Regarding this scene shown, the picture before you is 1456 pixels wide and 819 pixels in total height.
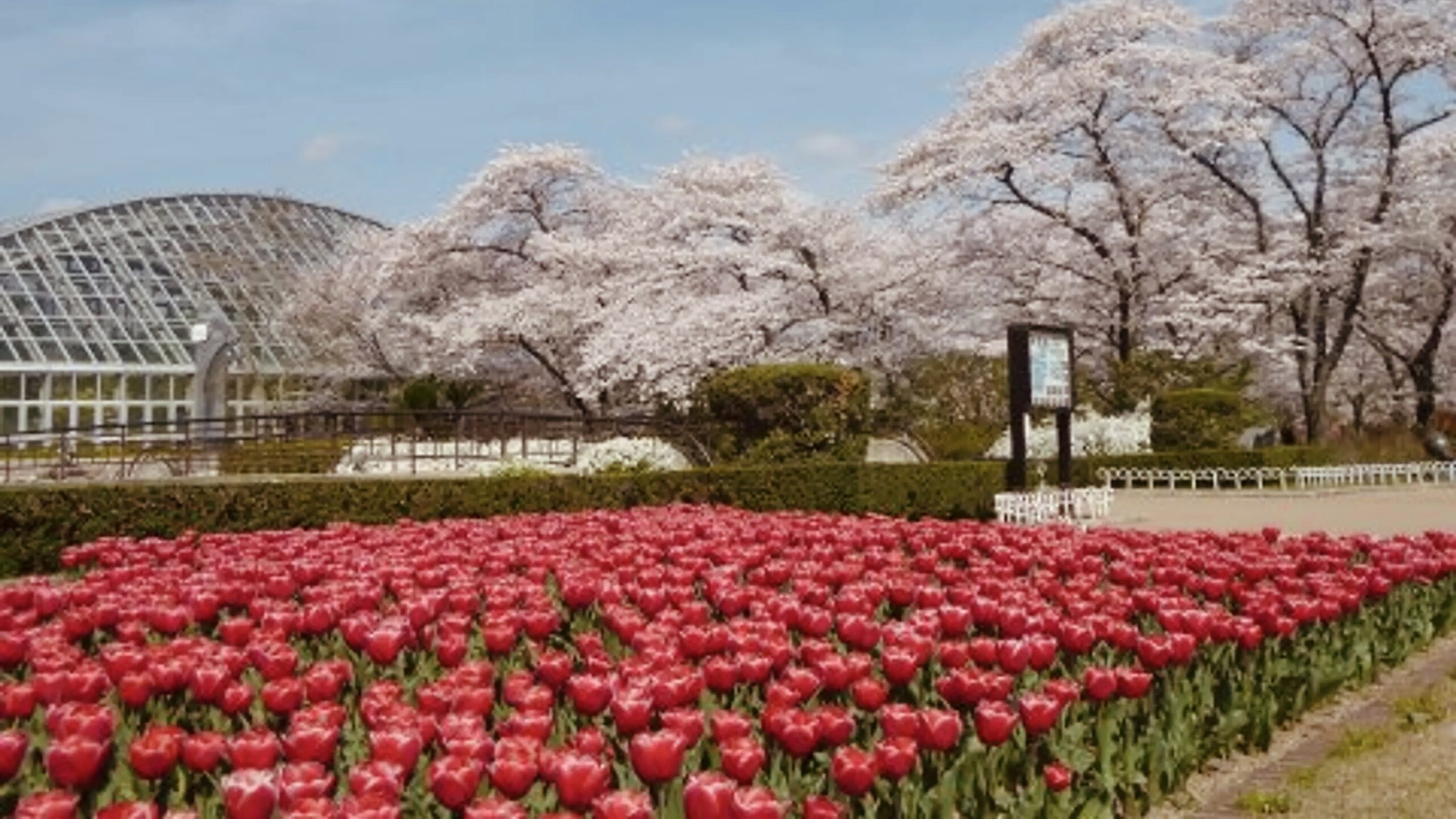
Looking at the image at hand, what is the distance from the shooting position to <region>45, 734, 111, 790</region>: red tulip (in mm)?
3680

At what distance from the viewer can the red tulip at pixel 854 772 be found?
12.2ft

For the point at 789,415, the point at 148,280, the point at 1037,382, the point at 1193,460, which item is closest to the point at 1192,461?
the point at 1193,460

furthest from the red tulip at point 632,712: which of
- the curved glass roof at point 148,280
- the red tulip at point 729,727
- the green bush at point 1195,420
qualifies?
the curved glass roof at point 148,280

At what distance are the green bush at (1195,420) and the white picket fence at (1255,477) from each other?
2.06 m

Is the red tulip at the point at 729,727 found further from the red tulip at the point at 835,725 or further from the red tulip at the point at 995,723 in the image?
the red tulip at the point at 995,723

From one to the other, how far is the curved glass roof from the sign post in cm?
3476

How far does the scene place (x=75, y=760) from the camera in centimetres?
368

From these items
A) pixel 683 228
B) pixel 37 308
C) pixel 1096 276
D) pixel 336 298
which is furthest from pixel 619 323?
pixel 37 308

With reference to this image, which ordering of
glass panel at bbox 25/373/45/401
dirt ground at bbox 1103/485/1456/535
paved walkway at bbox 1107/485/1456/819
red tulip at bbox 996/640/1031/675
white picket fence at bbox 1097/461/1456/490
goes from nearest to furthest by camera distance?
red tulip at bbox 996/640/1031/675
paved walkway at bbox 1107/485/1456/819
dirt ground at bbox 1103/485/1456/535
white picket fence at bbox 1097/461/1456/490
glass panel at bbox 25/373/45/401

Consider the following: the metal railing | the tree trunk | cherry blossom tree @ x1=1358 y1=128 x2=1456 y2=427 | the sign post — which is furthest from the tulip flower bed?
the tree trunk

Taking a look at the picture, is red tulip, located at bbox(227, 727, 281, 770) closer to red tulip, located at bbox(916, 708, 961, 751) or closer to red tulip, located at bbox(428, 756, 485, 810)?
red tulip, located at bbox(428, 756, 485, 810)

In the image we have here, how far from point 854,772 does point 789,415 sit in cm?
2248

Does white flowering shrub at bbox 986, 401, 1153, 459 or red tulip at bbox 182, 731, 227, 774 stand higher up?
white flowering shrub at bbox 986, 401, 1153, 459

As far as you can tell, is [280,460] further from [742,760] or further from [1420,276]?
[1420,276]
